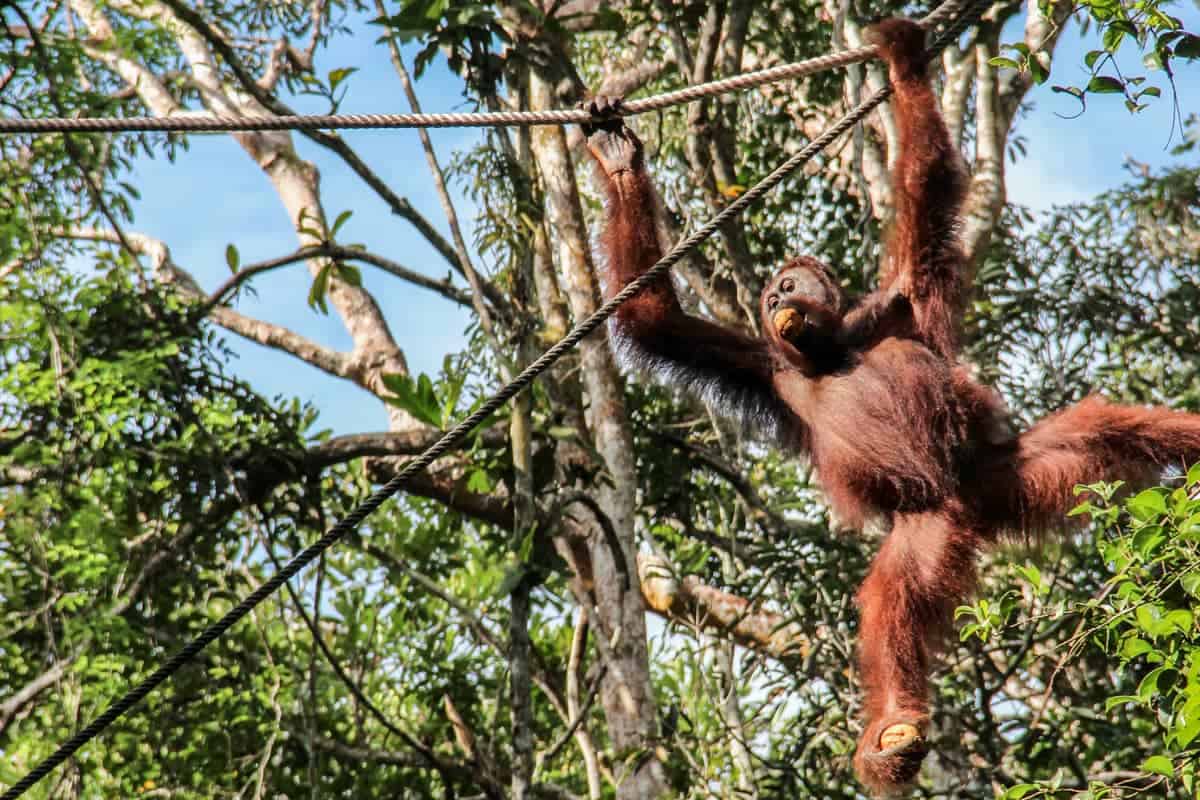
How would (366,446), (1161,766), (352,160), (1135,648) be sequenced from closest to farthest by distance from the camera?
(1161,766), (1135,648), (352,160), (366,446)

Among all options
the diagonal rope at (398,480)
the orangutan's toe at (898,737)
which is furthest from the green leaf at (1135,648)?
the diagonal rope at (398,480)

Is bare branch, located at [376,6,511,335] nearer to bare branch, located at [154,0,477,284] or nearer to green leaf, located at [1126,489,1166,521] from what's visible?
bare branch, located at [154,0,477,284]

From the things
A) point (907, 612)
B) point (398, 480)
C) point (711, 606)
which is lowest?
point (398, 480)

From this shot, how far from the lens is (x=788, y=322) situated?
5035mm

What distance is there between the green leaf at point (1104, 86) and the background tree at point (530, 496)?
2.09m

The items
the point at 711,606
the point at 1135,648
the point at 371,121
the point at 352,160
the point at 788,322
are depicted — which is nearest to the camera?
the point at 1135,648

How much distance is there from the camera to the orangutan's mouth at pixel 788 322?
16.5 feet

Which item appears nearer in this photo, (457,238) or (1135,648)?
(1135,648)

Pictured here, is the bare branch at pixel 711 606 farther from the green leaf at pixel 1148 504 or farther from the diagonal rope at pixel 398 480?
the green leaf at pixel 1148 504

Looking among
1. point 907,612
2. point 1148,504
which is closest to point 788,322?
point 907,612

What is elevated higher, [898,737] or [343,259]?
[343,259]

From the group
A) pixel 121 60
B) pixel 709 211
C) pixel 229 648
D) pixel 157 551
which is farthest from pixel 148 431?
pixel 121 60

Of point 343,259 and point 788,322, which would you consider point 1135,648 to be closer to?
point 788,322

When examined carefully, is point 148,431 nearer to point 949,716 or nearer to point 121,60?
point 949,716
